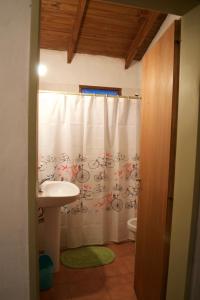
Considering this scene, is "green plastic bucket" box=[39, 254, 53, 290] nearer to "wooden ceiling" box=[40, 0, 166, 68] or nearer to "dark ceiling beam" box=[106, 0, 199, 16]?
"dark ceiling beam" box=[106, 0, 199, 16]

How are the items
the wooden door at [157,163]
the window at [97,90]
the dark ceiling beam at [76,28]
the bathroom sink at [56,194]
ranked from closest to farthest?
the wooden door at [157,163], the bathroom sink at [56,194], the dark ceiling beam at [76,28], the window at [97,90]

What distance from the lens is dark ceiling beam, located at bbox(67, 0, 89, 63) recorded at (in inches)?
80.4

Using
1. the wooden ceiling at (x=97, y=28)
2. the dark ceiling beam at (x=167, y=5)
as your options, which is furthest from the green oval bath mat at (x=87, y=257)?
the wooden ceiling at (x=97, y=28)

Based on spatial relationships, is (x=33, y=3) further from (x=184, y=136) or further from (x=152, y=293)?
(x=152, y=293)

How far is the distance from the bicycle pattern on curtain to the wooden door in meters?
0.87

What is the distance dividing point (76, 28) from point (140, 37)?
2.56ft

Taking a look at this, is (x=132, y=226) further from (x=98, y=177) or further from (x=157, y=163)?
(x=157, y=163)

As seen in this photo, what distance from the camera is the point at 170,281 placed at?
47.1 inches

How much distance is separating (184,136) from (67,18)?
6.41ft

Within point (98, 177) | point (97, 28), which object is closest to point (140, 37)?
point (97, 28)

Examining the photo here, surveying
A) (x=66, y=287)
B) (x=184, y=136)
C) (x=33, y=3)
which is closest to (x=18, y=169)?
(x=33, y=3)

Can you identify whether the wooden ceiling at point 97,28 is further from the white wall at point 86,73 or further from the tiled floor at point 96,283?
the tiled floor at point 96,283

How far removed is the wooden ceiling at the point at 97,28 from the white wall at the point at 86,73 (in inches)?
3.0

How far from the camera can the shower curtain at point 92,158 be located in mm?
2307
